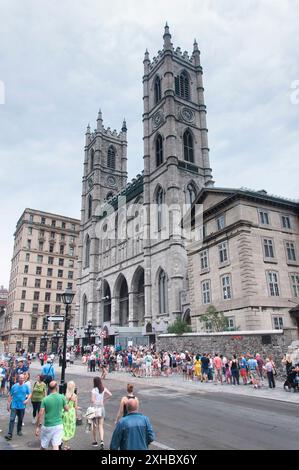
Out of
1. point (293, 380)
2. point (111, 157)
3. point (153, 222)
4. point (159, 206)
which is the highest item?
point (111, 157)

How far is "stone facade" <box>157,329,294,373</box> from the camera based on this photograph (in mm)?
19688

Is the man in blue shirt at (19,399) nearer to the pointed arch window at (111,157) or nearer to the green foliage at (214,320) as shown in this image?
the green foliage at (214,320)

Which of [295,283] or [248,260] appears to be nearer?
[248,260]

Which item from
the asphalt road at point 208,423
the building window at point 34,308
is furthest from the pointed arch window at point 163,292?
the building window at point 34,308

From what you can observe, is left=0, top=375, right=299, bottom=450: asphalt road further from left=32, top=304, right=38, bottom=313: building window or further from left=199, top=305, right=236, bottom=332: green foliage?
left=32, top=304, right=38, bottom=313: building window

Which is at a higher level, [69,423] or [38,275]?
[38,275]

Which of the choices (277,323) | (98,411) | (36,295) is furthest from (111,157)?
(98,411)

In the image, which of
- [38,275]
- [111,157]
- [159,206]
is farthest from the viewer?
[111,157]

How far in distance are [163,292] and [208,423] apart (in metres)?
34.4

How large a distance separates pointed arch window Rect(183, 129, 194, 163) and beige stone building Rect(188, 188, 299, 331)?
20683 millimetres

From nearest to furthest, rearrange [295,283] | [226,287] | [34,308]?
1. [226,287]
2. [295,283]
3. [34,308]

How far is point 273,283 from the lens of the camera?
26484mm

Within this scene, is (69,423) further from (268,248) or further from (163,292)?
(163,292)

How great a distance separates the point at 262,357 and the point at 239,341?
5.79 feet
